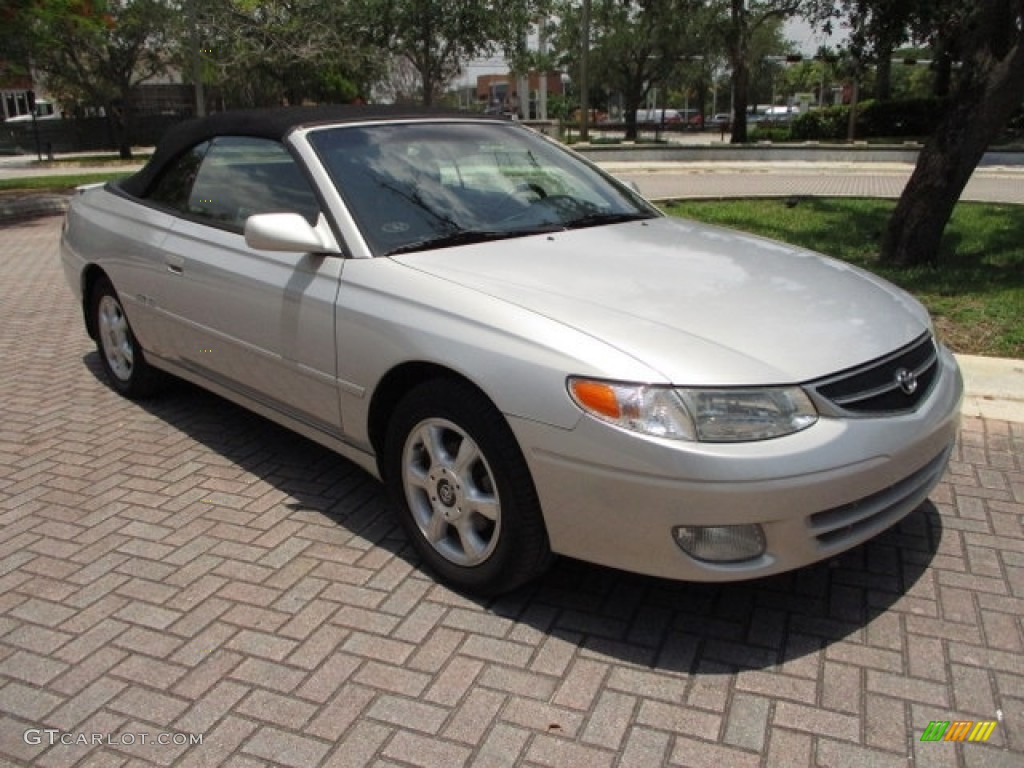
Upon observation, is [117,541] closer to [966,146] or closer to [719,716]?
[719,716]

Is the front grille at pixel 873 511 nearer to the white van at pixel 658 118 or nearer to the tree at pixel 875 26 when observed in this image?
the tree at pixel 875 26

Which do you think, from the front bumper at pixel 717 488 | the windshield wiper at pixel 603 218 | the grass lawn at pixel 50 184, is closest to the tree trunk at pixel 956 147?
the windshield wiper at pixel 603 218

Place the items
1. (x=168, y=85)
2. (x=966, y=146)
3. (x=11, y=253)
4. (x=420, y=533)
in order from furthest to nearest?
(x=168, y=85) < (x=11, y=253) < (x=966, y=146) < (x=420, y=533)

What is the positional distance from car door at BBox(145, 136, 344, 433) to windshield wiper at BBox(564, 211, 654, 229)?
106 centimetres

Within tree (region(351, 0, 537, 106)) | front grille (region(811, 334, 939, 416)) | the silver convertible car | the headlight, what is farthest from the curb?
tree (region(351, 0, 537, 106))

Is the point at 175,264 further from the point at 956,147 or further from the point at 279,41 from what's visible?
the point at 279,41

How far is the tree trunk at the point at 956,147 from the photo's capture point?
24.9 ft

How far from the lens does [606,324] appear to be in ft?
9.08

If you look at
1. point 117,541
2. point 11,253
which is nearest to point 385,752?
point 117,541

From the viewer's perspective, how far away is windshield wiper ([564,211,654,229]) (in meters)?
3.84

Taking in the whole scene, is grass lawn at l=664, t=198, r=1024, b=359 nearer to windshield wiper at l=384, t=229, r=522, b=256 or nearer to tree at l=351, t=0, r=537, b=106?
windshield wiper at l=384, t=229, r=522, b=256

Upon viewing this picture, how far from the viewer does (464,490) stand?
2998mm

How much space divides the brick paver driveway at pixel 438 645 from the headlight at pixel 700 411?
76cm

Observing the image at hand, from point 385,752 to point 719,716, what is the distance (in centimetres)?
93
